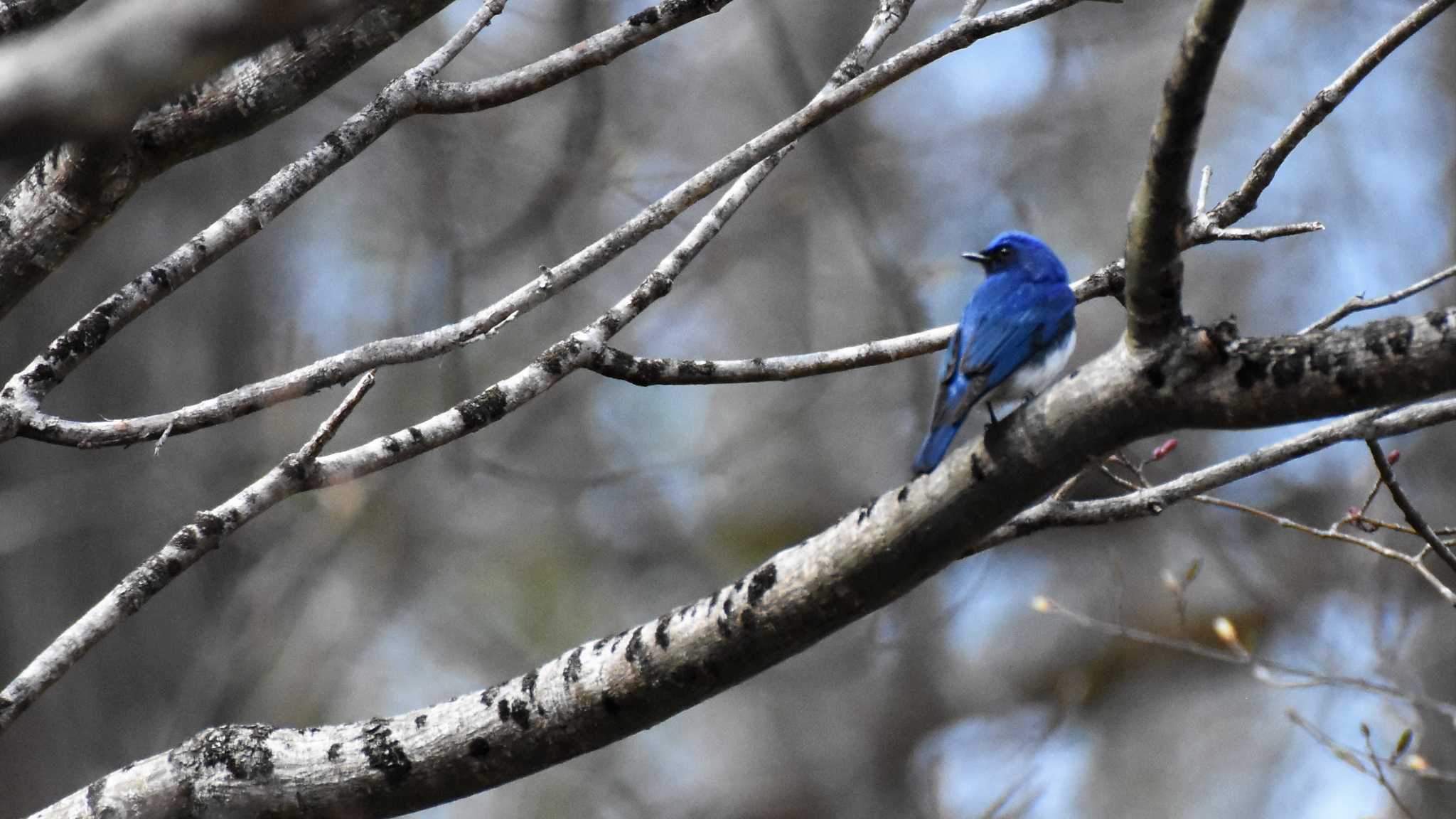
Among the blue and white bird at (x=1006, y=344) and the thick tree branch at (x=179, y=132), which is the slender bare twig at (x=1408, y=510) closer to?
the blue and white bird at (x=1006, y=344)

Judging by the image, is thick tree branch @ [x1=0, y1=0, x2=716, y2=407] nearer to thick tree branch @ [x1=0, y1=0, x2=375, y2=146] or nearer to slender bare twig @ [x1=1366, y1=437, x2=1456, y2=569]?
thick tree branch @ [x1=0, y1=0, x2=375, y2=146]

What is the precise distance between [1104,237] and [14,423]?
27.8 ft

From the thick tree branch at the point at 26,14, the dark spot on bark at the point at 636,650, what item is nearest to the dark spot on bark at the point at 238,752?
the dark spot on bark at the point at 636,650

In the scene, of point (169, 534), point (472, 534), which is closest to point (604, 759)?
point (472, 534)

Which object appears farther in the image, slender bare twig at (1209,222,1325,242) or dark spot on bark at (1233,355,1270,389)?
slender bare twig at (1209,222,1325,242)

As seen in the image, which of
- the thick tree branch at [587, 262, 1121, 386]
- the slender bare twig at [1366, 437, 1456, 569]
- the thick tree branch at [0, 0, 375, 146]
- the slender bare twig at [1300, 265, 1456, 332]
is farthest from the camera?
the thick tree branch at [587, 262, 1121, 386]

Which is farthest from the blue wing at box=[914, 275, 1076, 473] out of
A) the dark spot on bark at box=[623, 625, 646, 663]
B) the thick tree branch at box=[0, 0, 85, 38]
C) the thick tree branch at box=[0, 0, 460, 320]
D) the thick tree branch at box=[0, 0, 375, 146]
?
the thick tree branch at box=[0, 0, 85, 38]

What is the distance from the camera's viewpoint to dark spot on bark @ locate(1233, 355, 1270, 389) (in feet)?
5.69

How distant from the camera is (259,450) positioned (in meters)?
7.10

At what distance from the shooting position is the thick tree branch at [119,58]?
1.07 metres

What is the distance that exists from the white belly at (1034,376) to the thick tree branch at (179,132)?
5.56ft

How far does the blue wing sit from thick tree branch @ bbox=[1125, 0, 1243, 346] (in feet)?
2.61

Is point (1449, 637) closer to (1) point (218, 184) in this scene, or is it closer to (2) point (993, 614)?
(2) point (993, 614)

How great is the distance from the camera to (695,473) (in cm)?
863
